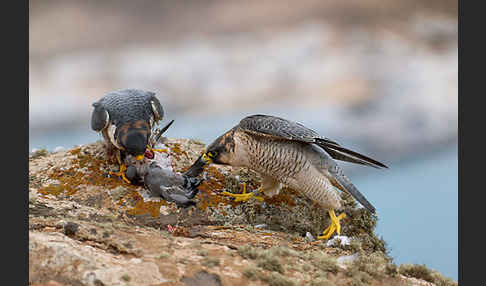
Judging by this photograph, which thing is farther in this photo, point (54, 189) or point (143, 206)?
point (54, 189)

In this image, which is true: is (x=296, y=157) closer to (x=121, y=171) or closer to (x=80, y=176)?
(x=121, y=171)

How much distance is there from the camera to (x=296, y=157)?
6109 mm

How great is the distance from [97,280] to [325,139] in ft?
12.3

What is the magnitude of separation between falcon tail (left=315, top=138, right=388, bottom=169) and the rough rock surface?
108cm

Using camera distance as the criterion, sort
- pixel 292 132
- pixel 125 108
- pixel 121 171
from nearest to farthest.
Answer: pixel 292 132
pixel 125 108
pixel 121 171

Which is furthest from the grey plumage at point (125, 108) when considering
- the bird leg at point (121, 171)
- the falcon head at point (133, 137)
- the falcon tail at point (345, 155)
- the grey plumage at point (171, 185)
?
the falcon tail at point (345, 155)

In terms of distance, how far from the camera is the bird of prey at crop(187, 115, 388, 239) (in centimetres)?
603

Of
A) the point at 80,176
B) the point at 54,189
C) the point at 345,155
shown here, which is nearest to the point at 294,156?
the point at 345,155

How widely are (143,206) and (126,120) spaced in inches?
52.8

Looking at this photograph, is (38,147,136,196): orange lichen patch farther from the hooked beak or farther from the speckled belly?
the speckled belly

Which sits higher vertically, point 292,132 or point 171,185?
point 292,132

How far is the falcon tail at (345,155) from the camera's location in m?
5.97

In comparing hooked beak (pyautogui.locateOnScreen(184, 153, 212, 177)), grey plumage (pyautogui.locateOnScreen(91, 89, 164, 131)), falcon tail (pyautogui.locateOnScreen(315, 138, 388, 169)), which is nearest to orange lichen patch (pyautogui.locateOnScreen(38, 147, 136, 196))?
grey plumage (pyautogui.locateOnScreen(91, 89, 164, 131))

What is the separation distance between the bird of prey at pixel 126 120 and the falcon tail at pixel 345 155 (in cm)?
262
